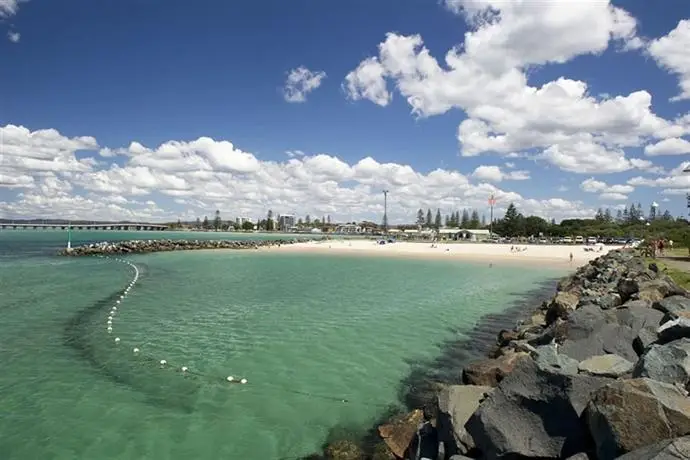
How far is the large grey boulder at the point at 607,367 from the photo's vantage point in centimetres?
700

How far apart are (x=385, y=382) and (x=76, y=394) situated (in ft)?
27.4

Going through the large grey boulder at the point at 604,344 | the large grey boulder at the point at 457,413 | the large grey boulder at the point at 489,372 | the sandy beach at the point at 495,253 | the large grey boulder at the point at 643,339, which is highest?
the large grey boulder at the point at 643,339

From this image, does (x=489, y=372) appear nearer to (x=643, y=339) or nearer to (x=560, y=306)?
(x=643, y=339)

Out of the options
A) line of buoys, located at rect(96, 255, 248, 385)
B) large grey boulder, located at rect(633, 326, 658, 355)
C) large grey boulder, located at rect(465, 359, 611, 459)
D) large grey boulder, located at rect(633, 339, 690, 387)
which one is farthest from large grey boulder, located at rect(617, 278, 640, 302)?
line of buoys, located at rect(96, 255, 248, 385)

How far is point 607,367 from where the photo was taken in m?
7.36

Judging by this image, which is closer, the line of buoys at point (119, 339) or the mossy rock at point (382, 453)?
the mossy rock at point (382, 453)

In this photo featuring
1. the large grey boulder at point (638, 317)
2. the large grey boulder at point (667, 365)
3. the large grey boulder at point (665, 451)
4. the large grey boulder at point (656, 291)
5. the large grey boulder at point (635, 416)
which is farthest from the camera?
the large grey boulder at point (656, 291)

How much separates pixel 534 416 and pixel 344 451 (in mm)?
4505

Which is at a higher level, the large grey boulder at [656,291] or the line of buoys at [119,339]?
Result: the large grey boulder at [656,291]

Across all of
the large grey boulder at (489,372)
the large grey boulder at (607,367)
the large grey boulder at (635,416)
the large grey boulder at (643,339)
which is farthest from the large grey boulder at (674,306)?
the large grey boulder at (635,416)

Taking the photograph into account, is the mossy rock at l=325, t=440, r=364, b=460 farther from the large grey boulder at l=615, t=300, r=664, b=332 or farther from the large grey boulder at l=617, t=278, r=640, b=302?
the large grey boulder at l=617, t=278, r=640, b=302

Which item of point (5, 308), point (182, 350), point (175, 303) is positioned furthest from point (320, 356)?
point (5, 308)

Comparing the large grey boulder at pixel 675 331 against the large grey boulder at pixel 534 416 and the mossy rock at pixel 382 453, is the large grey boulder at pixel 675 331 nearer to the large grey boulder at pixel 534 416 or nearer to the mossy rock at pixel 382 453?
the large grey boulder at pixel 534 416

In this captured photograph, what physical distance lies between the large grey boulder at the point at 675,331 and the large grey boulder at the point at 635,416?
10.0 ft
